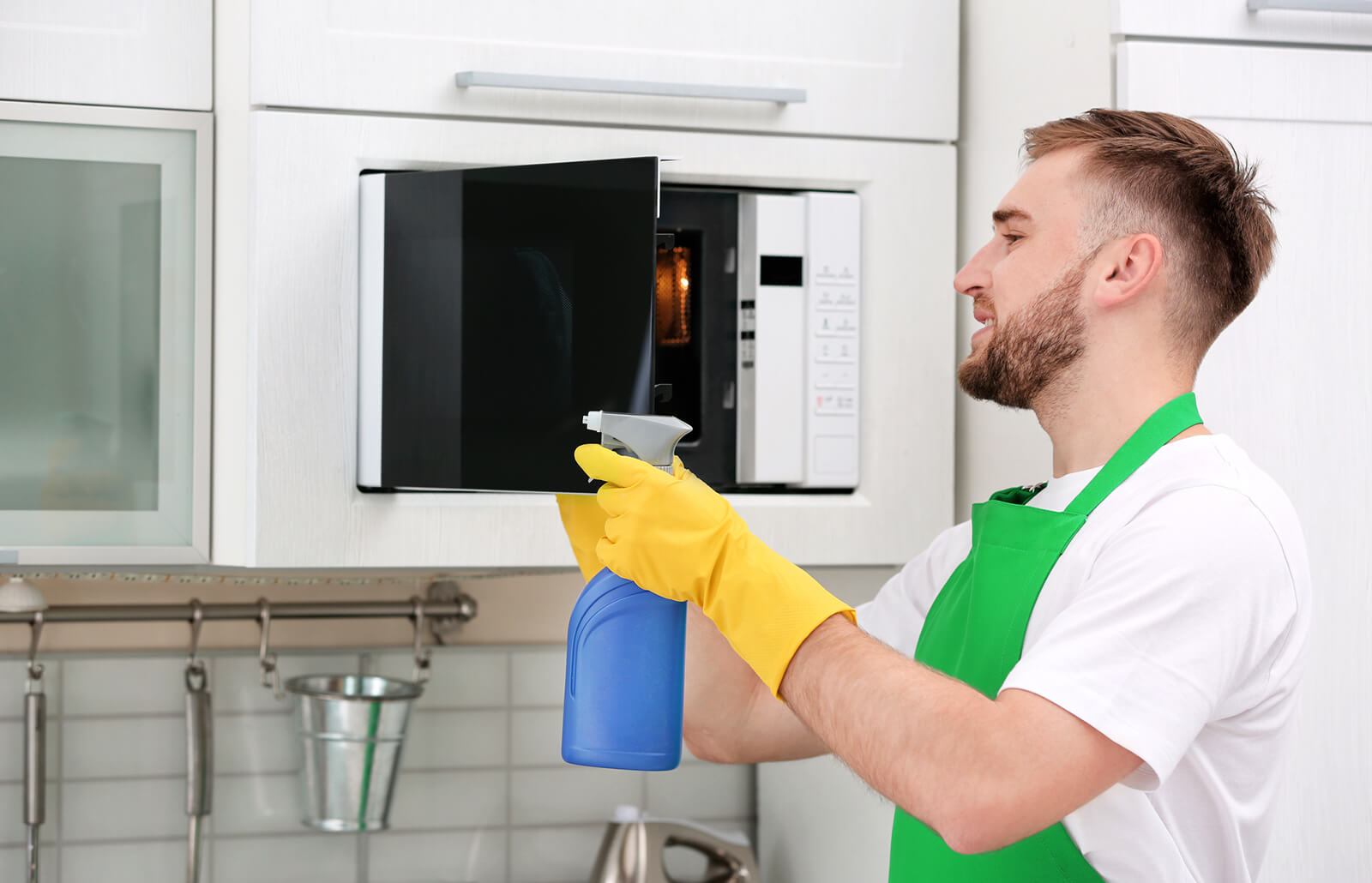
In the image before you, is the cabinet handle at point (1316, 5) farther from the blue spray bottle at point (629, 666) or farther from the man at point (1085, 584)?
the blue spray bottle at point (629, 666)

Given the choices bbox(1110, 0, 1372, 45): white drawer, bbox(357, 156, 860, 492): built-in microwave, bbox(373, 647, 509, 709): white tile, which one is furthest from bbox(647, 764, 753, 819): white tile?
bbox(1110, 0, 1372, 45): white drawer

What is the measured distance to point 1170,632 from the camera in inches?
31.3

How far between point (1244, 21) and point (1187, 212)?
0.87ft

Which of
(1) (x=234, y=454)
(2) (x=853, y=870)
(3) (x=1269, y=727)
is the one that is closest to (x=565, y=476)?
(1) (x=234, y=454)

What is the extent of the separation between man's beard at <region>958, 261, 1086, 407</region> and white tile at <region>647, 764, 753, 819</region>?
863mm

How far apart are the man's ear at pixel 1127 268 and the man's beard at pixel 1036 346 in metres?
0.02

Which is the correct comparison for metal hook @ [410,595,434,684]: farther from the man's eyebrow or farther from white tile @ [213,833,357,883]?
the man's eyebrow

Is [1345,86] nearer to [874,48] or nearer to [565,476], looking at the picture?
[874,48]

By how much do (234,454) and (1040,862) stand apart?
831 millimetres

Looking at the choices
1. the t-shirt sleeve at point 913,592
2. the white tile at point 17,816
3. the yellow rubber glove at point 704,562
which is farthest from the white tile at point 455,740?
the yellow rubber glove at point 704,562

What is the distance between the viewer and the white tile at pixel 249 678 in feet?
5.19

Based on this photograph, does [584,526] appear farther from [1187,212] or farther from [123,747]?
[123,747]

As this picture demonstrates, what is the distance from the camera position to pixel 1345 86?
1122mm

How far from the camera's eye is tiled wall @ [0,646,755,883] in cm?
155
